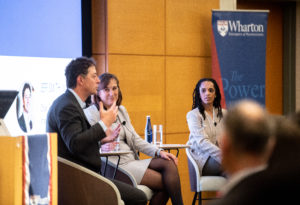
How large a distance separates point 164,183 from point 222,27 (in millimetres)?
2508

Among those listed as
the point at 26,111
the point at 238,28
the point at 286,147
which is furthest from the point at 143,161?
the point at 286,147

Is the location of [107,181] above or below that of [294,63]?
below

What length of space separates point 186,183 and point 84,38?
220 centimetres

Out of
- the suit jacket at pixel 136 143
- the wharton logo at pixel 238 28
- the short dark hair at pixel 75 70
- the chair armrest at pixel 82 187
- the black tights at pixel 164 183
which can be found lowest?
the black tights at pixel 164 183

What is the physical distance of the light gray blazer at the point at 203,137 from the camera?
14.1 feet

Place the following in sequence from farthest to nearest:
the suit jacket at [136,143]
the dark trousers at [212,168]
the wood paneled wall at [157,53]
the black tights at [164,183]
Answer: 1. the wood paneled wall at [157,53]
2. the dark trousers at [212,168]
3. the suit jacket at [136,143]
4. the black tights at [164,183]

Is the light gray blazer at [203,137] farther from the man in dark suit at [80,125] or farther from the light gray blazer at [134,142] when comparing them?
the man in dark suit at [80,125]

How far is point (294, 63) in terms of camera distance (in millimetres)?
7070

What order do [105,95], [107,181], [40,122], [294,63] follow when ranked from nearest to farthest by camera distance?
[107,181], [105,95], [40,122], [294,63]

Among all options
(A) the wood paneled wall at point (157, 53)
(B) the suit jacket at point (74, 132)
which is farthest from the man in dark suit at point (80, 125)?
(A) the wood paneled wall at point (157, 53)

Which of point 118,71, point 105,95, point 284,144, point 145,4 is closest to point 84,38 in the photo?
point 118,71

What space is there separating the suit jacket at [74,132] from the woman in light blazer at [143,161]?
0.66 metres

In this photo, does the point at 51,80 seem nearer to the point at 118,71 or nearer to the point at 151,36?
the point at 118,71

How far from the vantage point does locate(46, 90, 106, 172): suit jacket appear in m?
2.93
